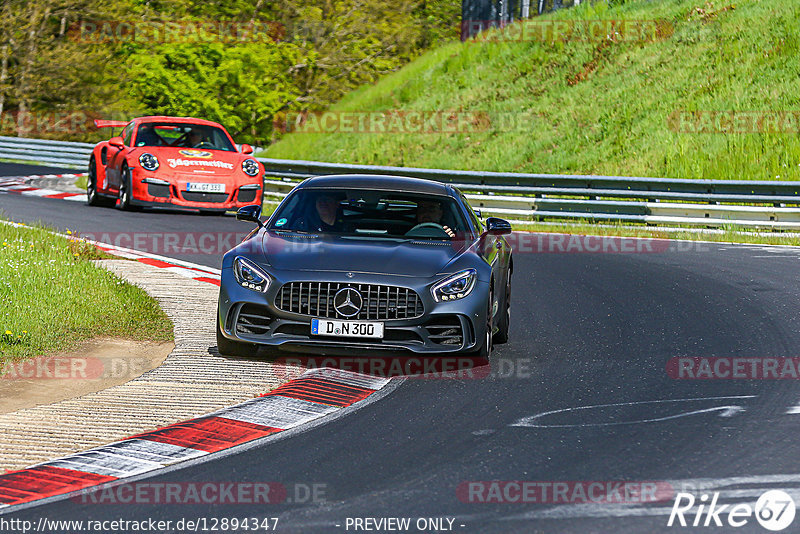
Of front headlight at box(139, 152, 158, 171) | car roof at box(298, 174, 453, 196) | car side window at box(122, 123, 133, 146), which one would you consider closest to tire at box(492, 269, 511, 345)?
car roof at box(298, 174, 453, 196)

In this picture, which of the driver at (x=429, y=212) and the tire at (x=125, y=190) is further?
the tire at (x=125, y=190)

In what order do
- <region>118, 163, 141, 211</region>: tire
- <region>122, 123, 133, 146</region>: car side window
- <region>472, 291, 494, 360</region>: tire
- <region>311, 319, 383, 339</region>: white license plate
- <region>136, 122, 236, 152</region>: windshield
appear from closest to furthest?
<region>311, 319, 383, 339</region>: white license plate → <region>472, 291, 494, 360</region>: tire → <region>118, 163, 141, 211</region>: tire → <region>136, 122, 236, 152</region>: windshield → <region>122, 123, 133, 146</region>: car side window

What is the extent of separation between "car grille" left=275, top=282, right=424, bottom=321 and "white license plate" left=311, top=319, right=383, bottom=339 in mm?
65

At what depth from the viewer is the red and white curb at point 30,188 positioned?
24172 millimetres

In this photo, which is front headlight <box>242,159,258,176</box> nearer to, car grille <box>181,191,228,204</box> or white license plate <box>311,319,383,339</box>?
car grille <box>181,191,228,204</box>

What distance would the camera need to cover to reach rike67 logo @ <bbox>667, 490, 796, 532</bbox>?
16.5 feet

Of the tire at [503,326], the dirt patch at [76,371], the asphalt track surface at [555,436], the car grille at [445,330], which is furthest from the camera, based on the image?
the tire at [503,326]

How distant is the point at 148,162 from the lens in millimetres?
19344

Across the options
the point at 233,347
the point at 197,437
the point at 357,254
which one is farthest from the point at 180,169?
the point at 197,437

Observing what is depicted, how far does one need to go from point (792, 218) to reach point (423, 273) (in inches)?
522

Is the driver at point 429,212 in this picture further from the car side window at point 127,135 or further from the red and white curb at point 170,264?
the car side window at point 127,135

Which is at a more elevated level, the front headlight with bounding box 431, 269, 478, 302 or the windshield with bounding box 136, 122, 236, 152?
the windshield with bounding box 136, 122, 236, 152

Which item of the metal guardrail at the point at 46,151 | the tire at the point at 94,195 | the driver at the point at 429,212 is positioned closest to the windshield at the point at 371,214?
the driver at the point at 429,212

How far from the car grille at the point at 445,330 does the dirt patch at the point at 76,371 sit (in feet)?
6.55
